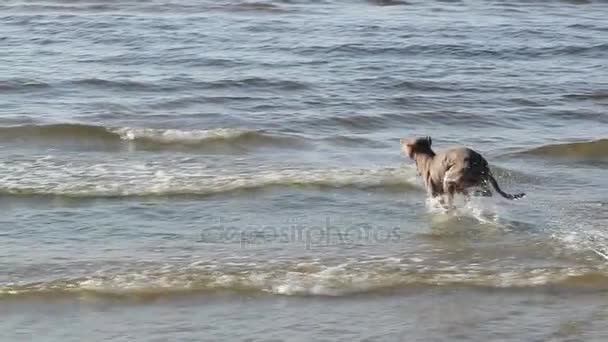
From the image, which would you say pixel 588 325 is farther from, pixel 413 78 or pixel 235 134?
pixel 413 78

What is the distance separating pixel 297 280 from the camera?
7.73 meters

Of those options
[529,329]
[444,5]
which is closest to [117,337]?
[529,329]

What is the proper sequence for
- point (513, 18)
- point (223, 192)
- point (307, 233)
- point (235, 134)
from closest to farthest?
point (307, 233) → point (223, 192) → point (235, 134) → point (513, 18)

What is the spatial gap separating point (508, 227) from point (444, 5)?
596 inches

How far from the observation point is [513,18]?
22.1 meters

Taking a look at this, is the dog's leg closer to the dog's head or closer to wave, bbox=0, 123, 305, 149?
the dog's head

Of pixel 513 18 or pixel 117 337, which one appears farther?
pixel 513 18

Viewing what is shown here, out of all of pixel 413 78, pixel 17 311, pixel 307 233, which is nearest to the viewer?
pixel 17 311

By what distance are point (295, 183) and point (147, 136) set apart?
8.37 feet

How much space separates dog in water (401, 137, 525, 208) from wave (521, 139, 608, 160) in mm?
2382

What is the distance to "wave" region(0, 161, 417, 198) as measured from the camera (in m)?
10.1

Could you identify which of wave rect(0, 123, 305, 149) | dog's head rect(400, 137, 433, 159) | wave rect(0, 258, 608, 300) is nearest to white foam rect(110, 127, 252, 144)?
wave rect(0, 123, 305, 149)

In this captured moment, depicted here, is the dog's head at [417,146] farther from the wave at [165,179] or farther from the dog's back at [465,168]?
the dog's back at [465,168]

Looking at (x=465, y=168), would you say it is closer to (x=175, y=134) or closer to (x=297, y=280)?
(x=297, y=280)
